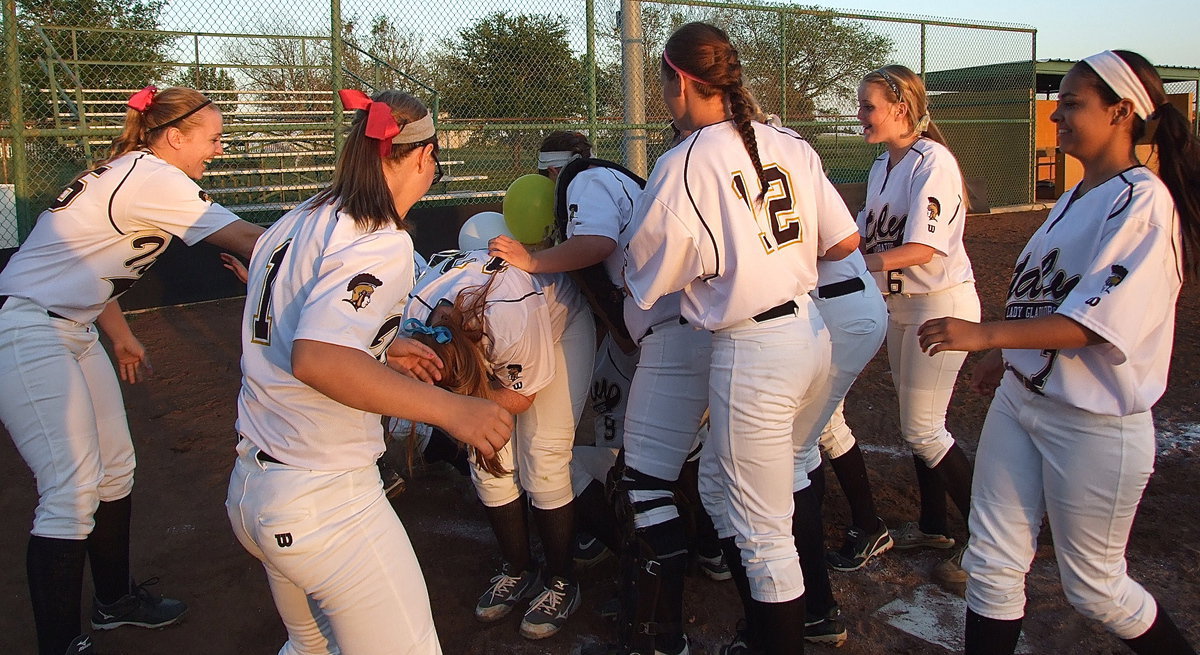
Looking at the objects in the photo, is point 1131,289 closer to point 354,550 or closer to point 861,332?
point 861,332

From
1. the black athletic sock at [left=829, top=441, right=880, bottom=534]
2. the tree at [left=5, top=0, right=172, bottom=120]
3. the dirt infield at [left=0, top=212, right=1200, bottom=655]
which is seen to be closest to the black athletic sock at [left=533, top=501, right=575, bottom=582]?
the dirt infield at [left=0, top=212, right=1200, bottom=655]

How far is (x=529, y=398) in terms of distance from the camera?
10.9ft

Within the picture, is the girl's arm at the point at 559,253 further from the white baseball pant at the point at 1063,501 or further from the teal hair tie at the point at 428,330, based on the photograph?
the white baseball pant at the point at 1063,501

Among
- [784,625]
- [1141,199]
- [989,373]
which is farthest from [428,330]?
[1141,199]

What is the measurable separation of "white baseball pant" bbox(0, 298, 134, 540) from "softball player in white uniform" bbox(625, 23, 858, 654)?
200 centimetres

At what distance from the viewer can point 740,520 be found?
2.84 metres

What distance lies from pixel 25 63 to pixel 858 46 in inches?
447

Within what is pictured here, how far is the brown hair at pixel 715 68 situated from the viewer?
2.78 meters

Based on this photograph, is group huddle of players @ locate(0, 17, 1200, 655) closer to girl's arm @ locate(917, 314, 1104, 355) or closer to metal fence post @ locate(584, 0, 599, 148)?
girl's arm @ locate(917, 314, 1104, 355)

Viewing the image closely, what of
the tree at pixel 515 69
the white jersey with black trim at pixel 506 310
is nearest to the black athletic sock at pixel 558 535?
the white jersey with black trim at pixel 506 310

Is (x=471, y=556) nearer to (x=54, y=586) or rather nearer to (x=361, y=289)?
(x=54, y=586)

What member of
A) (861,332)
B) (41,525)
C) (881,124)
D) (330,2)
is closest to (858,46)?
(330,2)

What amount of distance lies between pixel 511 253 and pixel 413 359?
81 centimetres

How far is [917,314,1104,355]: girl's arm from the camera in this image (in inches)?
93.5
